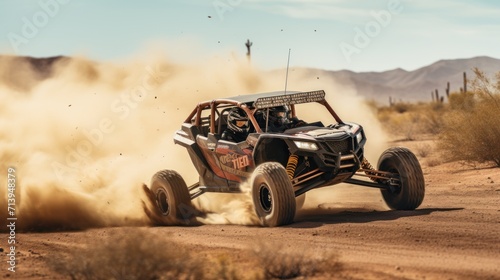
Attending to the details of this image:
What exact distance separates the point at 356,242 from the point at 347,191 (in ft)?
30.5

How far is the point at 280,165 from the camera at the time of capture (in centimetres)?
1148

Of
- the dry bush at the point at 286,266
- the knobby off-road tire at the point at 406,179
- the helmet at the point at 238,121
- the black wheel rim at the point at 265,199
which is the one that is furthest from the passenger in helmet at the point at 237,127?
the dry bush at the point at 286,266

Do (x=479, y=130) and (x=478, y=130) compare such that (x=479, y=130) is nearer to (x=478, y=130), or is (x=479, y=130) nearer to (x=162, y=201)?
(x=478, y=130)

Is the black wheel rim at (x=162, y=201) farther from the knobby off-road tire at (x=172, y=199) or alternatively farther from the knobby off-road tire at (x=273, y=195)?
the knobby off-road tire at (x=273, y=195)

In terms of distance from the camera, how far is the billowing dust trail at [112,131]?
14109 millimetres

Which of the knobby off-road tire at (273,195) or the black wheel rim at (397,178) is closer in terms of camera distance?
the knobby off-road tire at (273,195)

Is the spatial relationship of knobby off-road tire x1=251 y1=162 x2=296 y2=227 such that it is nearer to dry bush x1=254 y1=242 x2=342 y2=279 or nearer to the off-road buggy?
the off-road buggy

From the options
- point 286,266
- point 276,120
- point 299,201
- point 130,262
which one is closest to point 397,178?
point 276,120

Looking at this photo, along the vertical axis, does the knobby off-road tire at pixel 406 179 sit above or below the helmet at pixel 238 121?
below

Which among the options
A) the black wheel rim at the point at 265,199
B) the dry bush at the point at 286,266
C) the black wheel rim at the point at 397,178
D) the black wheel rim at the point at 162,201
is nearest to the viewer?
the dry bush at the point at 286,266

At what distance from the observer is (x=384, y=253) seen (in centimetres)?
920

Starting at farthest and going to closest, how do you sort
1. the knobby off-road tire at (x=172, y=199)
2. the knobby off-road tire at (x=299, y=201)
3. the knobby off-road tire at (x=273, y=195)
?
the knobby off-road tire at (x=299, y=201)
the knobby off-road tire at (x=172, y=199)
the knobby off-road tire at (x=273, y=195)

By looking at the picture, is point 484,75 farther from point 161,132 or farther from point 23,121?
point 23,121

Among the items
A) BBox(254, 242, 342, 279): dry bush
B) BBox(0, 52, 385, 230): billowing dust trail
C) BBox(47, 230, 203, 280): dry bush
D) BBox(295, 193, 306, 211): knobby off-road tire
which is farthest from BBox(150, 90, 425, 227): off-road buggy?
BBox(47, 230, 203, 280): dry bush
